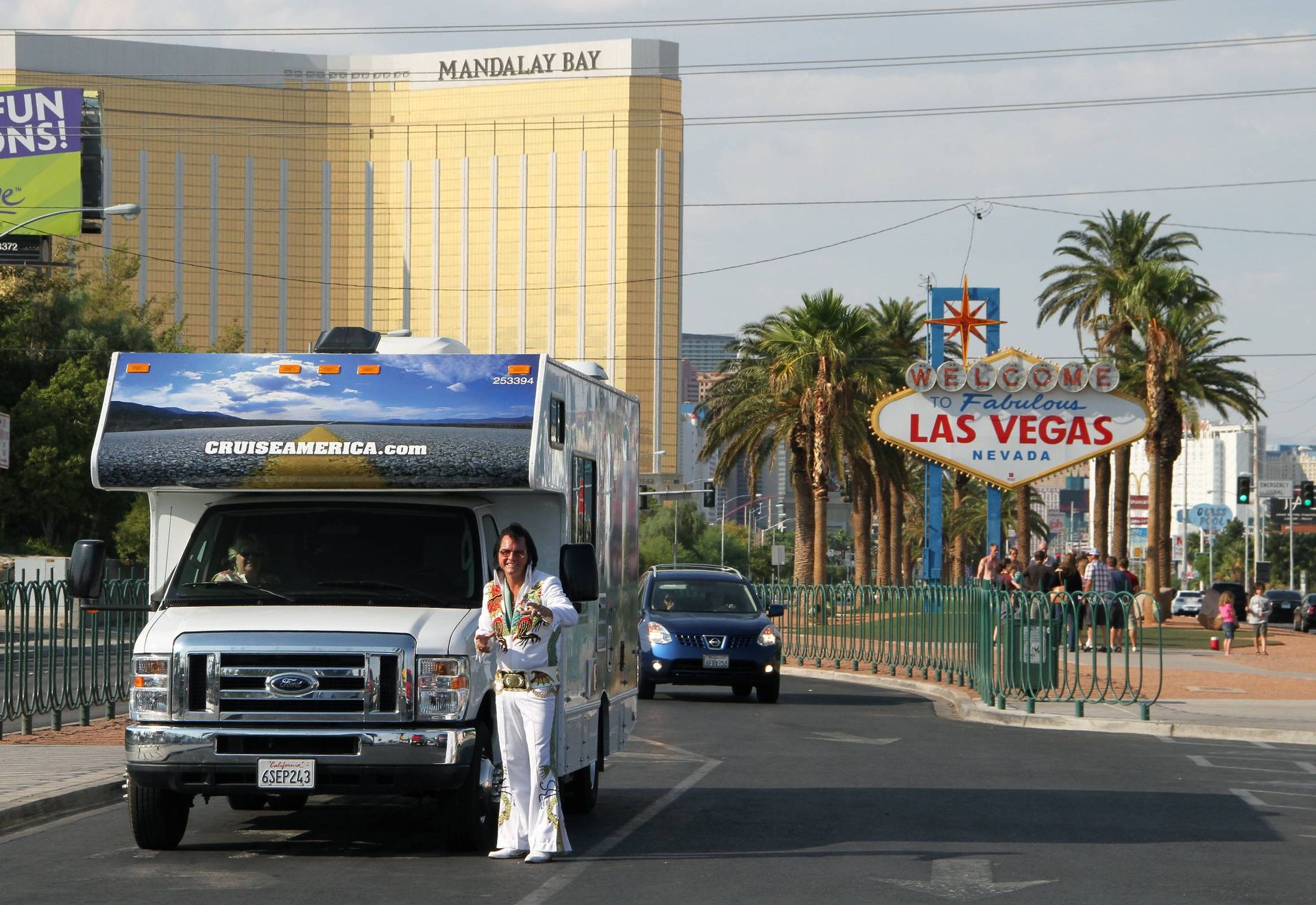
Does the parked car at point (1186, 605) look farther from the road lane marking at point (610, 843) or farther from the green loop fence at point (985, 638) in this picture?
the road lane marking at point (610, 843)

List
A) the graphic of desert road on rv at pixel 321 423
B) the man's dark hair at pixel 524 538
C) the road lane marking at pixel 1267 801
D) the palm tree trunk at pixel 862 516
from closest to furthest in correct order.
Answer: the man's dark hair at pixel 524 538, the graphic of desert road on rv at pixel 321 423, the road lane marking at pixel 1267 801, the palm tree trunk at pixel 862 516

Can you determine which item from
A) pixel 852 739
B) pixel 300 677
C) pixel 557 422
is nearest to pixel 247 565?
pixel 300 677

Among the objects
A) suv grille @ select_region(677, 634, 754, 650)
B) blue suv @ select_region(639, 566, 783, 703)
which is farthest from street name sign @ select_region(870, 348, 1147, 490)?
suv grille @ select_region(677, 634, 754, 650)

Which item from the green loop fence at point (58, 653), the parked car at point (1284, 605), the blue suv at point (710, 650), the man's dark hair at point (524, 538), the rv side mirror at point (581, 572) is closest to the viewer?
the man's dark hair at point (524, 538)

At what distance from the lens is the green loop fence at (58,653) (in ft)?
58.0

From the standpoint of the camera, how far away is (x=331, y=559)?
35.8ft

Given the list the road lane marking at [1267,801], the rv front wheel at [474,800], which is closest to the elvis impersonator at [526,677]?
the rv front wheel at [474,800]

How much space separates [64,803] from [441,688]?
4.25 m

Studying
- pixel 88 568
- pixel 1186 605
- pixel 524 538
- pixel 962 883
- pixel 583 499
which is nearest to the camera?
pixel 962 883

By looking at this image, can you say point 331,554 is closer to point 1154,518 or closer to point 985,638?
point 985,638

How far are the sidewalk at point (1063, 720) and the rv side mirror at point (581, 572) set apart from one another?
4280 mm

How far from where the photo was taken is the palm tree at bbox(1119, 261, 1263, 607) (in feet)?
183

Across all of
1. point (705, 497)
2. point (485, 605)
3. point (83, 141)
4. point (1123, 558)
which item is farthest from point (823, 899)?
point (705, 497)

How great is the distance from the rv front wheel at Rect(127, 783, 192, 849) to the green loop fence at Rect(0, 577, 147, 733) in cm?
612
